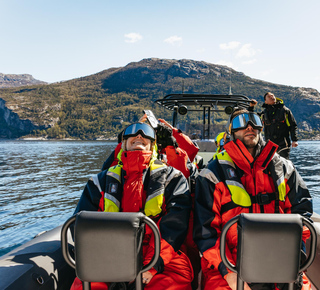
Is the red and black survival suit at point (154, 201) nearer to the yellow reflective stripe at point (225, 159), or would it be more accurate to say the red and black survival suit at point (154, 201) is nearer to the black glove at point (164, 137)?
the yellow reflective stripe at point (225, 159)

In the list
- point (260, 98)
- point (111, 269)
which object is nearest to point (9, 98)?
point (260, 98)

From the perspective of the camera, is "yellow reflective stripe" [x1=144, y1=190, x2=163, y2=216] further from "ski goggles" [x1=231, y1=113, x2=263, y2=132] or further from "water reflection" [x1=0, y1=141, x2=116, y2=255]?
"water reflection" [x1=0, y1=141, x2=116, y2=255]

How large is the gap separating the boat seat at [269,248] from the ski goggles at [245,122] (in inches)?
36.9

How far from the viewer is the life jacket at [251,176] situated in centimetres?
162

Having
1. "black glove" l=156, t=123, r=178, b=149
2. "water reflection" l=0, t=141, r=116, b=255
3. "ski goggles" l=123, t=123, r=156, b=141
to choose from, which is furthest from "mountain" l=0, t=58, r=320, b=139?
"ski goggles" l=123, t=123, r=156, b=141

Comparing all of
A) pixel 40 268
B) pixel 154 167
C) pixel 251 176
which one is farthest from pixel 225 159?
pixel 40 268

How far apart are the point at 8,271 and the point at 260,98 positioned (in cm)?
9400

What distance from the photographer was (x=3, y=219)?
613cm

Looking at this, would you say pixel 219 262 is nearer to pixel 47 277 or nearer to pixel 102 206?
pixel 102 206

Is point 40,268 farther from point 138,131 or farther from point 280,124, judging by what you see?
point 280,124

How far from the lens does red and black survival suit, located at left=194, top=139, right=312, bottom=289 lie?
1.59 meters

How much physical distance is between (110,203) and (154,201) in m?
0.30

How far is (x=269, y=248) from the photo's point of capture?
3.29 feet

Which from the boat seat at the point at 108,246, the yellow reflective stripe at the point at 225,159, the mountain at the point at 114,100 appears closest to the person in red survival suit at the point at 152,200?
the yellow reflective stripe at the point at 225,159
